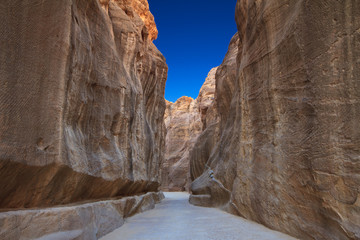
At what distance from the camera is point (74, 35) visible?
5750mm

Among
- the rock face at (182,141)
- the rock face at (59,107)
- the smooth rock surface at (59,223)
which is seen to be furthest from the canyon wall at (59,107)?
the rock face at (182,141)

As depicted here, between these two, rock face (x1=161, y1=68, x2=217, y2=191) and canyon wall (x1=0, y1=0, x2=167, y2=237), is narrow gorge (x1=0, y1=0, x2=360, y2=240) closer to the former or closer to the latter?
canyon wall (x1=0, y1=0, x2=167, y2=237)

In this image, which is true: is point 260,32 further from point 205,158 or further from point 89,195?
point 205,158

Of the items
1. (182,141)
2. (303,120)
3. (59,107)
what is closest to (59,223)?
(59,107)

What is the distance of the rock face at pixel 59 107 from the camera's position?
392 centimetres

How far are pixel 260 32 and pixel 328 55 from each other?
349 cm

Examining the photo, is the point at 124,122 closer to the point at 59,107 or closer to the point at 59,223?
the point at 59,107

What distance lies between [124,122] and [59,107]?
4381mm

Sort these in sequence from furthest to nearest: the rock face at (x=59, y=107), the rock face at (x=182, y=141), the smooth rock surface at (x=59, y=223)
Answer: the rock face at (x=182, y=141)
the rock face at (x=59, y=107)
the smooth rock surface at (x=59, y=223)

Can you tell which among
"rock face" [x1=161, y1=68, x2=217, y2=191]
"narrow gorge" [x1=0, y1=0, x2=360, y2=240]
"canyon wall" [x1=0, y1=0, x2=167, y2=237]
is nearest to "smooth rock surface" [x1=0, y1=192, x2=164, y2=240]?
"narrow gorge" [x1=0, y1=0, x2=360, y2=240]

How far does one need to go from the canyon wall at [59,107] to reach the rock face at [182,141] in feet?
88.5

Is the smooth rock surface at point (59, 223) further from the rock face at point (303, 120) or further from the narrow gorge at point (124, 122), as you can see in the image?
the rock face at point (303, 120)

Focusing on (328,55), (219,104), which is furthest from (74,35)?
(219,104)

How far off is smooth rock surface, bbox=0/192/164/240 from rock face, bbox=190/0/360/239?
410 cm
